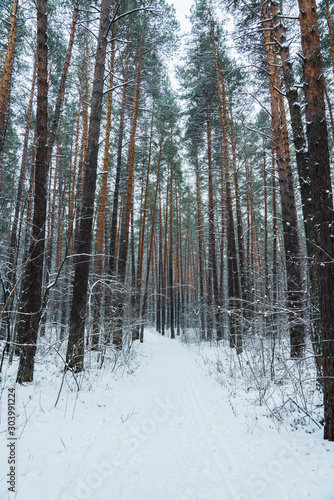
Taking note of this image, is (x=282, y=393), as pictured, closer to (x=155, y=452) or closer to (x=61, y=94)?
(x=155, y=452)

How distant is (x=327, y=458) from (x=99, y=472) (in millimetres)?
2300

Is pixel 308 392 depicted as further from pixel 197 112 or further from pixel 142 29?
pixel 142 29

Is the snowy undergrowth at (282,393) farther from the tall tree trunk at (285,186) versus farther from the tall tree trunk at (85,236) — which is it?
the tall tree trunk at (85,236)

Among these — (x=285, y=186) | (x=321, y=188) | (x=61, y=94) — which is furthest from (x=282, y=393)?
(x=61, y=94)

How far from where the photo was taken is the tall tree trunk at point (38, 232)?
186 inches

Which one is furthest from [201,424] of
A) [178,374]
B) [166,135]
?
[166,135]

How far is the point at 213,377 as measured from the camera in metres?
6.88

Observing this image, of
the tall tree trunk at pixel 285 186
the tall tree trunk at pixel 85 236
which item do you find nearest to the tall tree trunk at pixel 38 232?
the tall tree trunk at pixel 85 236

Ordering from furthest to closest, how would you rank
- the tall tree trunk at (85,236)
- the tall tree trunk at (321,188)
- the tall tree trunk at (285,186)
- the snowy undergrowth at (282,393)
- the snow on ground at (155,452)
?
the tall tree trunk at (285,186)
the tall tree trunk at (85,236)
the snowy undergrowth at (282,393)
the tall tree trunk at (321,188)
the snow on ground at (155,452)

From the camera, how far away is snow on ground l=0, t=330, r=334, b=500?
214 centimetres

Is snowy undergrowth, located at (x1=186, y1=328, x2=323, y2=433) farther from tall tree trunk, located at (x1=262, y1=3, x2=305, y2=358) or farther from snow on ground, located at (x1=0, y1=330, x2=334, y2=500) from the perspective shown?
tall tree trunk, located at (x1=262, y1=3, x2=305, y2=358)

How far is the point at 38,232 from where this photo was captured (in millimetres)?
4715

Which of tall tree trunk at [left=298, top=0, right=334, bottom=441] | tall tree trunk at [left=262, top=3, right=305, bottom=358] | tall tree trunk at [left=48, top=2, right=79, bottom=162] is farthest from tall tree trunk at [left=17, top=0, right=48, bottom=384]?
A: tall tree trunk at [left=262, top=3, right=305, bottom=358]

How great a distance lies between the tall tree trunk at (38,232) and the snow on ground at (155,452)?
0.57 m
